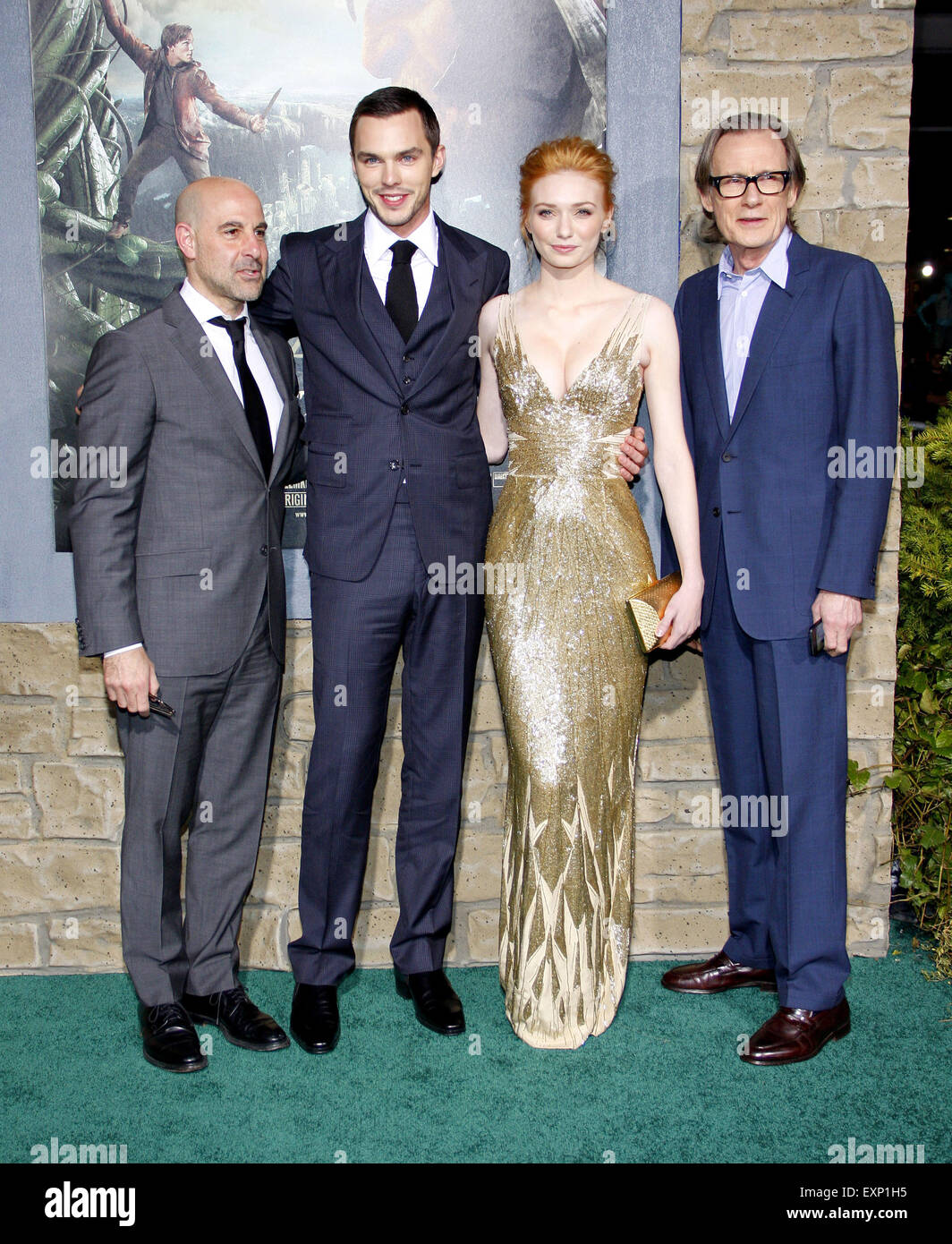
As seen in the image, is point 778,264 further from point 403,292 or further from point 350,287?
point 350,287

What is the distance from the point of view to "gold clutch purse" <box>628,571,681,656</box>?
2.99 m

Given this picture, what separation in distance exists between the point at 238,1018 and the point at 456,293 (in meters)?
2.19

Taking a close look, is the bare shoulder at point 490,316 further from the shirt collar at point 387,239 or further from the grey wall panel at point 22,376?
the grey wall panel at point 22,376

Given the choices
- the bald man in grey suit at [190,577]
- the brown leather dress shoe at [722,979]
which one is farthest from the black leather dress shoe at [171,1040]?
the brown leather dress shoe at [722,979]

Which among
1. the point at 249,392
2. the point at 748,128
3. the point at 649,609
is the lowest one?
the point at 649,609

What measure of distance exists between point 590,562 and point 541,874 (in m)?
0.91

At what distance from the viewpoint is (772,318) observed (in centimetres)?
305

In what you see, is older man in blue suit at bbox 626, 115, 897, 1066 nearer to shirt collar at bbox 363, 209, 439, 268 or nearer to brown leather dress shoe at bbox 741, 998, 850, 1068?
brown leather dress shoe at bbox 741, 998, 850, 1068

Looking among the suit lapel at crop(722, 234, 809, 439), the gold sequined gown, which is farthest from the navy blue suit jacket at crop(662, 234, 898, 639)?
the gold sequined gown

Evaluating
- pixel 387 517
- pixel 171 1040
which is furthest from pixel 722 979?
pixel 387 517

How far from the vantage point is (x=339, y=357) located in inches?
119
